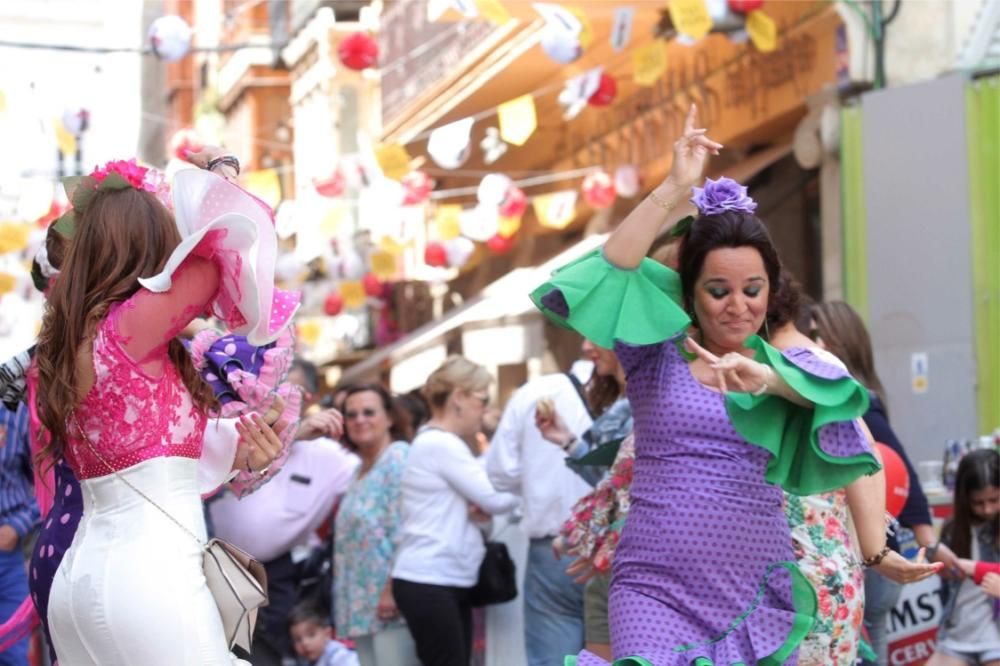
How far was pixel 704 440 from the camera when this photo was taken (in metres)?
4.78

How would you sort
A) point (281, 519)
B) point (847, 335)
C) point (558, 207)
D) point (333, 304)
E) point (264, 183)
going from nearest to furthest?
point (847, 335) → point (281, 519) → point (264, 183) → point (558, 207) → point (333, 304)

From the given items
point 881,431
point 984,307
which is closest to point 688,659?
point 881,431

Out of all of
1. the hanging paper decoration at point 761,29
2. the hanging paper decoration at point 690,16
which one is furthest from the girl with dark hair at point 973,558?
the hanging paper decoration at point 761,29

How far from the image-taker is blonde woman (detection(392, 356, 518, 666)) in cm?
795

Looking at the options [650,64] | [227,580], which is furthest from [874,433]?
[650,64]

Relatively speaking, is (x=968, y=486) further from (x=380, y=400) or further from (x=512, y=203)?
(x=512, y=203)

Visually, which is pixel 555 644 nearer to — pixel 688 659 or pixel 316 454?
pixel 316 454

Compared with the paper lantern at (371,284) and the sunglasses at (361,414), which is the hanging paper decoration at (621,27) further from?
the paper lantern at (371,284)

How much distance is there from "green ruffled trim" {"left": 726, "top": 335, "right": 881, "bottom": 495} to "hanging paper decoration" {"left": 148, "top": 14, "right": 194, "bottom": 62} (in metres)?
9.65

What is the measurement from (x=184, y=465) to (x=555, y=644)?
3759 millimetres

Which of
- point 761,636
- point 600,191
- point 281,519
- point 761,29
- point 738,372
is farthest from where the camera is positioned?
point 600,191

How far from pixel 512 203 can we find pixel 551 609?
9.98 meters

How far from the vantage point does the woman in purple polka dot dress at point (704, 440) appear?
4.52 m

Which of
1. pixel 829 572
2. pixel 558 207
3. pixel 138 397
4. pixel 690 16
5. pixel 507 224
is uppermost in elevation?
pixel 690 16
